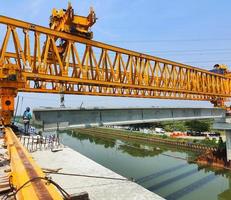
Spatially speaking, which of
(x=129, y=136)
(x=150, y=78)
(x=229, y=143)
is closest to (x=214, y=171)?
(x=229, y=143)

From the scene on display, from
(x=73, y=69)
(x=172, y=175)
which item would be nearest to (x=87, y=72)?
(x=73, y=69)

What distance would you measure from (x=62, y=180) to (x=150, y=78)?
21.5m

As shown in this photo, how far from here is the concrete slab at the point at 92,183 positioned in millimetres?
5527

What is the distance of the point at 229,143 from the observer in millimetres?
29250

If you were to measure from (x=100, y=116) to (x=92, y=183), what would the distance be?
30.5 feet

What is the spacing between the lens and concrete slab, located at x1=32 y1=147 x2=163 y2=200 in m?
5.53

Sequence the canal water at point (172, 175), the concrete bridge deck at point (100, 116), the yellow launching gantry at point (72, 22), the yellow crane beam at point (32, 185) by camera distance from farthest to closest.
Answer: the canal water at point (172, 175)
the yellow launching gantry at point (72, 22)
the concrete bridge deck at point (100, 116)
the yellow crane beam at point (32, 185)

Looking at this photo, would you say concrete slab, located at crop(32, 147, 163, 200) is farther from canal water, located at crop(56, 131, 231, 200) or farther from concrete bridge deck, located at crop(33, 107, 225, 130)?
canal water, located at crop(56, 131, 231, 200)

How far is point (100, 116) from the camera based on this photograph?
1600cm

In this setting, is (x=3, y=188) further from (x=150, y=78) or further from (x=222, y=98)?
(x=222, y=98)

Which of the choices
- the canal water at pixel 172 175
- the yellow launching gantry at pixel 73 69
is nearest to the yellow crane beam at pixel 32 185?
the yellow launching gantry at pixel 73 69

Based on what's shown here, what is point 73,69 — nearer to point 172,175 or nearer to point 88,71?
point 88,71

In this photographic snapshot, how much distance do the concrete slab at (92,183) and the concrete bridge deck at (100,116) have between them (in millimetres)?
2924

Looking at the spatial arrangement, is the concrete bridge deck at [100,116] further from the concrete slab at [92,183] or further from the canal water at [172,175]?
the canal water at [172,175]
